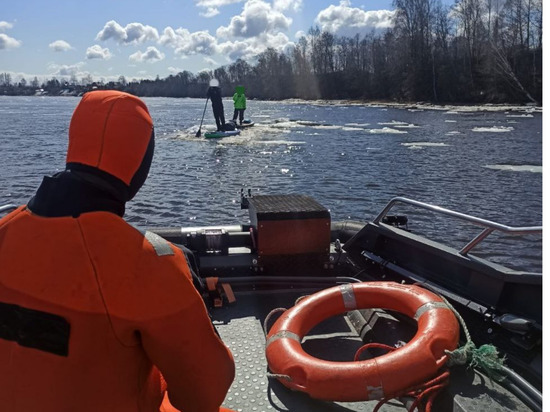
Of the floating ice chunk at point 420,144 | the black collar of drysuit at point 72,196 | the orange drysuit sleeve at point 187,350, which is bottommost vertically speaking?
the floating ice chunk at point 420,144

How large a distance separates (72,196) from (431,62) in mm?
67115

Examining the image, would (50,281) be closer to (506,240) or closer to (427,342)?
(427,342)

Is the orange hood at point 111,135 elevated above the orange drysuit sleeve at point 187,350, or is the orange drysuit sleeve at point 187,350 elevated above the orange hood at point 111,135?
the orange hood at point 111,135

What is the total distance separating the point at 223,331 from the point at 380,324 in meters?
1.14

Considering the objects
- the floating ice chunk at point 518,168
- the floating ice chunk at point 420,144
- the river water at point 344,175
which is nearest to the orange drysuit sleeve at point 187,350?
the river water at point 344,175

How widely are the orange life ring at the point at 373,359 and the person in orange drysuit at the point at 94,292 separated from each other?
4.89ft

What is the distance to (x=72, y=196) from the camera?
1.34 meters

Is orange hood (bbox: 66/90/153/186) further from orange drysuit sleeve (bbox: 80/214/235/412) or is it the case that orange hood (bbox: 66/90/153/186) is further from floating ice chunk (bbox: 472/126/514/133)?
floating ice chunk (bbox: 472/126/514/133)

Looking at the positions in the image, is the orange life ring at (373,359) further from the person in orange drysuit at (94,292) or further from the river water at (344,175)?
the river water at (344,175)

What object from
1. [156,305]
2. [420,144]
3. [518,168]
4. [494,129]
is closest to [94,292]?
[156,305]

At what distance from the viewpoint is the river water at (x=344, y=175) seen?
35.2 ft

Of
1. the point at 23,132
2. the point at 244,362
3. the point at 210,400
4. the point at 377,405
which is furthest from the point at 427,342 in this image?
the point at 23,132

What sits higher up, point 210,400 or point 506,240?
point 210,400
